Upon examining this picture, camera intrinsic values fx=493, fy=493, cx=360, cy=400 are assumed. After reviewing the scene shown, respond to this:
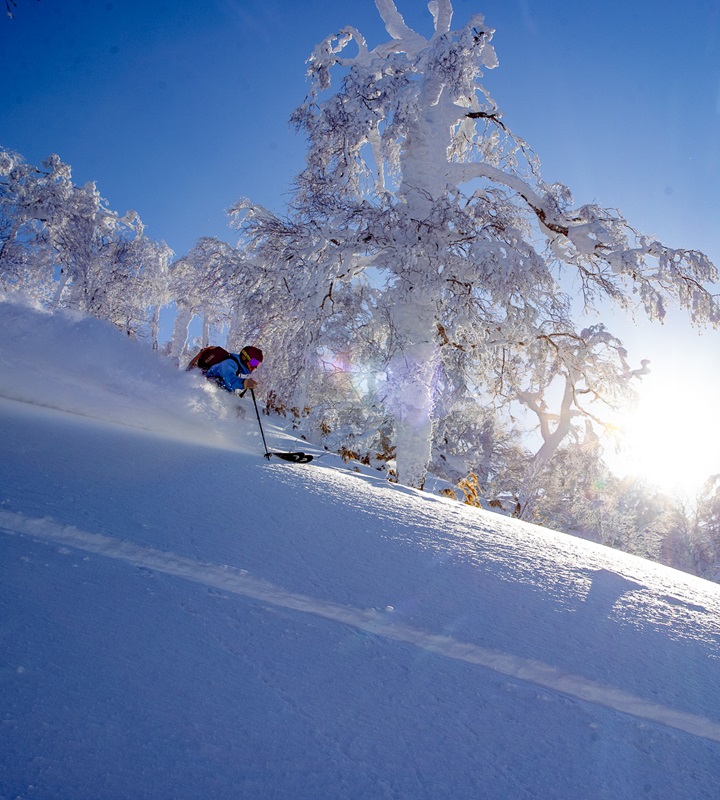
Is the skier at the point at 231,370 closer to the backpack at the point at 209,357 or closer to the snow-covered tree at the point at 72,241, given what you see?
the backpack at the point at 209,357

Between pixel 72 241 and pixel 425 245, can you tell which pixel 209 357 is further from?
pixel 72 241

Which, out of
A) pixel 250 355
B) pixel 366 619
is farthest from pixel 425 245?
pixel 366 619

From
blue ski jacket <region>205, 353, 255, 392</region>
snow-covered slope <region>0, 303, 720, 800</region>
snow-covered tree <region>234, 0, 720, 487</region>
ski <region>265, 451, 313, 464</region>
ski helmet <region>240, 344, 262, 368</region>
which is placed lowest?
snow-covered slope <region>0, 303, 720, 800</region>

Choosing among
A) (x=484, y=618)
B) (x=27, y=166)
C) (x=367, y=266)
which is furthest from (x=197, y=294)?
(x=27, y=166)

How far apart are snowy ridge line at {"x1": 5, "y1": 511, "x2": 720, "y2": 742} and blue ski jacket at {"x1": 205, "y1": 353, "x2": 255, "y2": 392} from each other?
421 centimetres

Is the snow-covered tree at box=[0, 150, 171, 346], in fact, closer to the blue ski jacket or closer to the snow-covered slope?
the blue ski jacket

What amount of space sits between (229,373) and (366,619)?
4874 millimetres

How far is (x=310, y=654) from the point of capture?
1.34m

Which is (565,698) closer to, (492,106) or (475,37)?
(475,37)

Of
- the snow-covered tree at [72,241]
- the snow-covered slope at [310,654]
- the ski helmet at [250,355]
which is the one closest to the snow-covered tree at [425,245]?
the ski helmet at [250,355]

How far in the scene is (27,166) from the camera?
1811 centimetres

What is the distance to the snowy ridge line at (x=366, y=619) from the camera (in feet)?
4.62

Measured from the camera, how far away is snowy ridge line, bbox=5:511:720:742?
1.41 meters

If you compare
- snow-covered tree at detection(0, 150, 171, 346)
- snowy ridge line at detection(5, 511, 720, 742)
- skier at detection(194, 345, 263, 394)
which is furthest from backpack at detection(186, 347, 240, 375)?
snow-covered tree at detection(0, 150, 171, 346)
